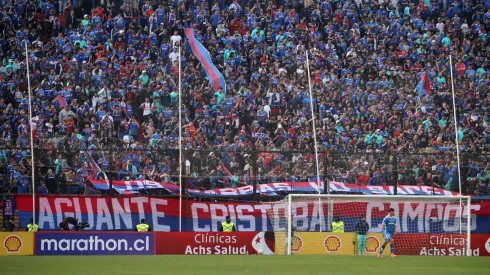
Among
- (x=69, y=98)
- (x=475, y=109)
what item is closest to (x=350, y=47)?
(x=475, y=109)

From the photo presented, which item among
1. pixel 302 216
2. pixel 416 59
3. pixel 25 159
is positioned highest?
pixel 416 59

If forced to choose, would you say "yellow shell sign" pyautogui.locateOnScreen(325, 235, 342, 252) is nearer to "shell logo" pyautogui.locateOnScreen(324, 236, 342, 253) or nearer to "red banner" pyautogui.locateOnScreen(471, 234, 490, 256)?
"shell logo" pyautogui.locateOnScreen(324, 236, 342, 253)

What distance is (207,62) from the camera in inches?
1802

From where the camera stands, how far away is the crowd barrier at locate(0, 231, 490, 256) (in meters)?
35.1

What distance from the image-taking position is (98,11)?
48.4 metres

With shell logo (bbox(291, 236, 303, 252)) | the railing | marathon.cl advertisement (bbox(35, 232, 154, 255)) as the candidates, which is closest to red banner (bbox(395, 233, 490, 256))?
the railing

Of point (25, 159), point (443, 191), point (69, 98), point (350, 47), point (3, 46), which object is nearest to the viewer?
point (25, 159)

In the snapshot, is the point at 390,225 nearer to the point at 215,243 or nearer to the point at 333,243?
the point at 333,243

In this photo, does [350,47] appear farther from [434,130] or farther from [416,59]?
[434,130]

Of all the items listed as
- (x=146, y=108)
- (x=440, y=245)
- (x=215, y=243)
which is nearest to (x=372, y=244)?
(x=440, y=245)

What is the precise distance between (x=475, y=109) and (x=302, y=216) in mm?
11613

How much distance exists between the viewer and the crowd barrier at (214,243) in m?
35.1

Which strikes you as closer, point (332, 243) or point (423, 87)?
point (332, 243)

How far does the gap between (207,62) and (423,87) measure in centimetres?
1004
